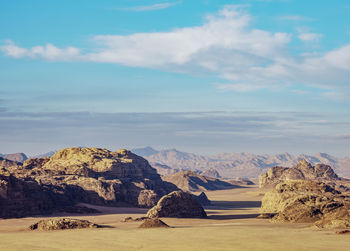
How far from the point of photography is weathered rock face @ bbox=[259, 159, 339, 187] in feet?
383

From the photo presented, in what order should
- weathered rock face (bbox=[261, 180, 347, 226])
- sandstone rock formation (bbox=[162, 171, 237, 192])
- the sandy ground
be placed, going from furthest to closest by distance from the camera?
sandstone rock formation (bbox=[162, 171, 237, 192]) < weathered rock face (bbox=[261, 180, 347, 226]) < the sandy ground

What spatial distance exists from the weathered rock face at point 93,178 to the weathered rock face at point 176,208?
12.2m

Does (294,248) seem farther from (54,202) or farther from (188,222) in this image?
(54,202)

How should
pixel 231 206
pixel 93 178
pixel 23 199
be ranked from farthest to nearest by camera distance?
pixel 231 206 → pixel 93 178 → pixel 23 199

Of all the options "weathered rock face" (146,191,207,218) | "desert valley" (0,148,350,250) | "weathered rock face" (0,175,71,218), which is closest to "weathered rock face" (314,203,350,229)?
"desert valley" (0,148,350,250)

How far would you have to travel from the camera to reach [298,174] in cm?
11725

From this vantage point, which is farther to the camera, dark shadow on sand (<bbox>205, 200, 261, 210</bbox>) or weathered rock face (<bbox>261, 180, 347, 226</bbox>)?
dark shadow on sand (<bbox>205, 200, 261, 210</bbox>)

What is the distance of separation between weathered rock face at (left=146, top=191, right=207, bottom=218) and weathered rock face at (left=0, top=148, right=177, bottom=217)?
12.2 m

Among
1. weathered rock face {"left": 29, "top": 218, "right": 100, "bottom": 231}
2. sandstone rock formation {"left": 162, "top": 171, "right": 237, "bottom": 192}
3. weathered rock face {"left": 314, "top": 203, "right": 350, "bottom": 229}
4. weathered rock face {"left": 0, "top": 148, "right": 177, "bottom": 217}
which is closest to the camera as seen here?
weathered rock face {"left": 314, "top": 203, "right": 350, "bottom": 229}

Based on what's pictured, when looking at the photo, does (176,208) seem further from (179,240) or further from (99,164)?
(99,164)

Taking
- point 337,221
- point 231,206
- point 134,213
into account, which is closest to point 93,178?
point 134,213

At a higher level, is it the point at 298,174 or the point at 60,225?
the point at 298,174

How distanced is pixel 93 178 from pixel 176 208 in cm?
2165

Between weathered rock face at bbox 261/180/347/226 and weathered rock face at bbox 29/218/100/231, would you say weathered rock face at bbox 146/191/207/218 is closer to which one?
weathered rock face at bbox 261/180/347/226
